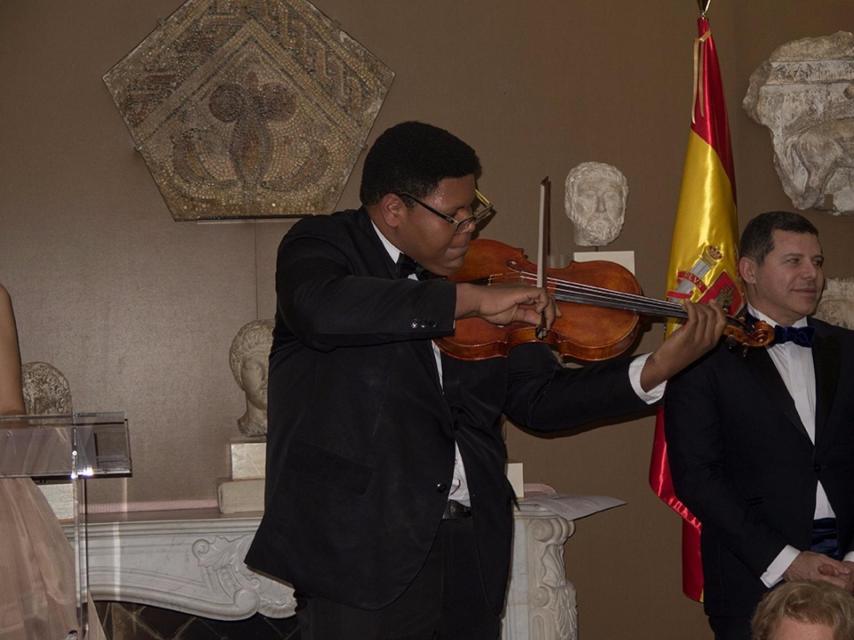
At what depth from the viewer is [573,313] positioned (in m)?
2.43

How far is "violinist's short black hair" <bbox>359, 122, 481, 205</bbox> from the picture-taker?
83.4 inches

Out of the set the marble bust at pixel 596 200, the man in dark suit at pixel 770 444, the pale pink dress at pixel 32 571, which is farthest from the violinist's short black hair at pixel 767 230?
the pale pink dress at pixel 32 571

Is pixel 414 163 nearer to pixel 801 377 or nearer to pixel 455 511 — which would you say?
pixel 455 511

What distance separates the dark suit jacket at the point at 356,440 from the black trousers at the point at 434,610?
3 cm

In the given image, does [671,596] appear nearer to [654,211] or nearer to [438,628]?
[654,211]

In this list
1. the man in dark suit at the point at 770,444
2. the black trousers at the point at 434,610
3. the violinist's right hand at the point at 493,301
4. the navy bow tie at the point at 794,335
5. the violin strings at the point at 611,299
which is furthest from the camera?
the navy bow tie at the point at 794,335

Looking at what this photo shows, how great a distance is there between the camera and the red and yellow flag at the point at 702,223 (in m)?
3.74

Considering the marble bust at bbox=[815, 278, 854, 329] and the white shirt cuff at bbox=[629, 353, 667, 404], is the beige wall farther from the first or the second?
the white shirt cuff at bbox=[629, 353, 667, 404]

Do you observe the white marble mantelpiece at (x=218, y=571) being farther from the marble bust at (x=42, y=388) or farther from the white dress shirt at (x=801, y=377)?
the white dress shirt at (x=801, y=377)

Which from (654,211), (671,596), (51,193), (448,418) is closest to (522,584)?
(671,596)

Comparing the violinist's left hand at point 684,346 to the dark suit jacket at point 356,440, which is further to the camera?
the violinist's left hand at point 684,346

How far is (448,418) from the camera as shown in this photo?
6.74 feet

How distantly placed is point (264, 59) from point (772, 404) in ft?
6.99

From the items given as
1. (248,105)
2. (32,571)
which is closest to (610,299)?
(32,571)
